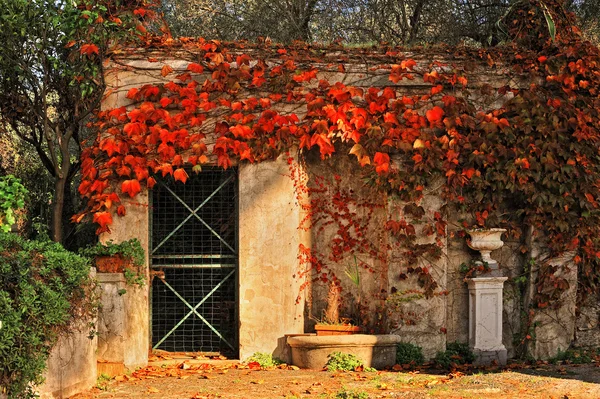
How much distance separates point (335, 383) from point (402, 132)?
3067mm

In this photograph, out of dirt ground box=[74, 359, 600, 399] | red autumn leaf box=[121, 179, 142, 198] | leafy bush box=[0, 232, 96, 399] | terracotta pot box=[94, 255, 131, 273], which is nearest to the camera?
leafy bush box=[0, 232, 96, 399]

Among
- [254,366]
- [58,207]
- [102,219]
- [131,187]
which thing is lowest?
[254,366]

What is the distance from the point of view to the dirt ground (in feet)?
24.1

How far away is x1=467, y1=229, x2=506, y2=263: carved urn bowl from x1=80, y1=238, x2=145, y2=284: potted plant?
12.4ft

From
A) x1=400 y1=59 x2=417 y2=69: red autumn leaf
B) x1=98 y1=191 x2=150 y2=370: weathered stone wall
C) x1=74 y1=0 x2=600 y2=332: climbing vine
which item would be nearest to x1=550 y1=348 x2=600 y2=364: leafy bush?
x1=74 y1=0 x2=600 y2=332: climbing vine

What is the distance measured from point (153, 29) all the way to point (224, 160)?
5.33 metres

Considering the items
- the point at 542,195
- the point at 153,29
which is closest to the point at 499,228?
the point at 542,195

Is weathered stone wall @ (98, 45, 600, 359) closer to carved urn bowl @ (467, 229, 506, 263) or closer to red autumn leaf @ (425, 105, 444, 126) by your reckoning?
carved urn bowl @ (467, 229, 506, 263)

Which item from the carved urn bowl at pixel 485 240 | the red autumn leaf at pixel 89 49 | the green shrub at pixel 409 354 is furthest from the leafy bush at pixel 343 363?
the red autumn leaf at pixel 89 49

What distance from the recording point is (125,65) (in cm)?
954

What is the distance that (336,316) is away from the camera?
9586 millimetres

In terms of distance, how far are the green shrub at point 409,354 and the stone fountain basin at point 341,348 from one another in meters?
0.32

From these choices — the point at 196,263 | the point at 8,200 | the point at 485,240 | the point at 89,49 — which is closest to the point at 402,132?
the point at 485,240

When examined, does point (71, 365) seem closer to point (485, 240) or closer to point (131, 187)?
point (131, 187)
